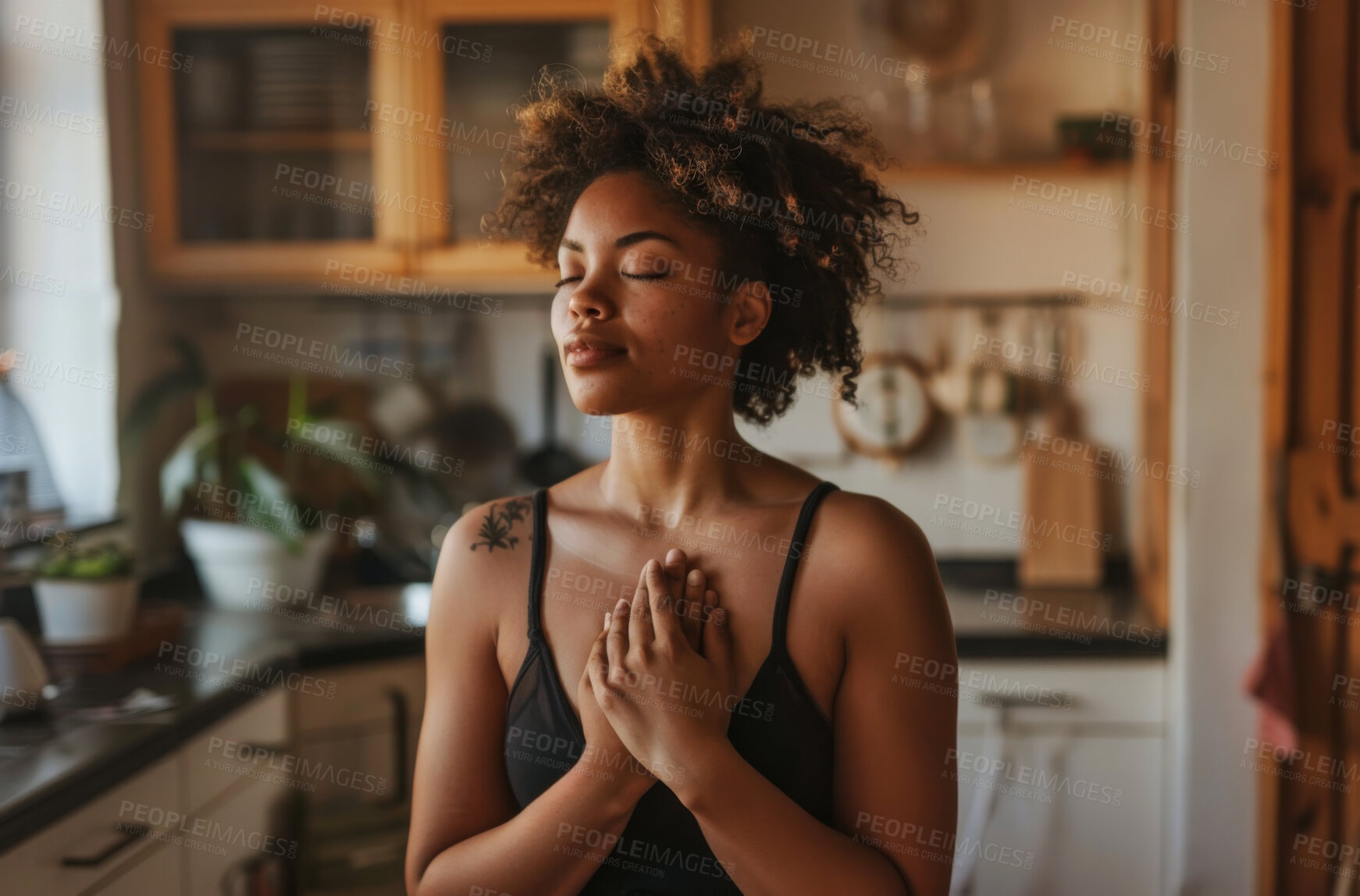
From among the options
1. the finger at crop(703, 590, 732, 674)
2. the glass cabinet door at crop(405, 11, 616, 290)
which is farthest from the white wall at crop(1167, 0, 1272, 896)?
the finger at crop(703, 590, 732, 674)

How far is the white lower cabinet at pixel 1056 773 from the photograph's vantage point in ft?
7.13

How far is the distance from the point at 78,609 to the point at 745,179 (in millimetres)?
1445

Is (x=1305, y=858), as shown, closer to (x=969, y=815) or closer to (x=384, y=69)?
(x=969, y=815)

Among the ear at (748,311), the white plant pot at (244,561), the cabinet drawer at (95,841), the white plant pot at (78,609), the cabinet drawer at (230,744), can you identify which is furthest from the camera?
the white plant pot at (244,561)

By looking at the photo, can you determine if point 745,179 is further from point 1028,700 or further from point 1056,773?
point 1056,773

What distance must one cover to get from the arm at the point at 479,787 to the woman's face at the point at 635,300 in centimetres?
21

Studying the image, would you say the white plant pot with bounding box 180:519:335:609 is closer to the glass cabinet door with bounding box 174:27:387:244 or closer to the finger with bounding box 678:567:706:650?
the glass cabinet door with bounding box 174:27:387:244

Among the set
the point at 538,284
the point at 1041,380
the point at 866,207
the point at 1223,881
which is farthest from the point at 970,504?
the point at 866,207

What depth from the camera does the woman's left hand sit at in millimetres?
850

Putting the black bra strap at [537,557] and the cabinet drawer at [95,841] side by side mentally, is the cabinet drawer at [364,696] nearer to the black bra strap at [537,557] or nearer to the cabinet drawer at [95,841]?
the cabinet drawer at [95,841]

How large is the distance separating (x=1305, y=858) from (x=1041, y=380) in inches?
46.1

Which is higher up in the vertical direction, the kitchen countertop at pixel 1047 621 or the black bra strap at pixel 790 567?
the black bra strap at pixel 790 567

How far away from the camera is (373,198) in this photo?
101 inches

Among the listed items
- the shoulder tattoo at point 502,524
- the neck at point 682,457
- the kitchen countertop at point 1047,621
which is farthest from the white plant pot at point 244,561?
the neck at point 682,457
